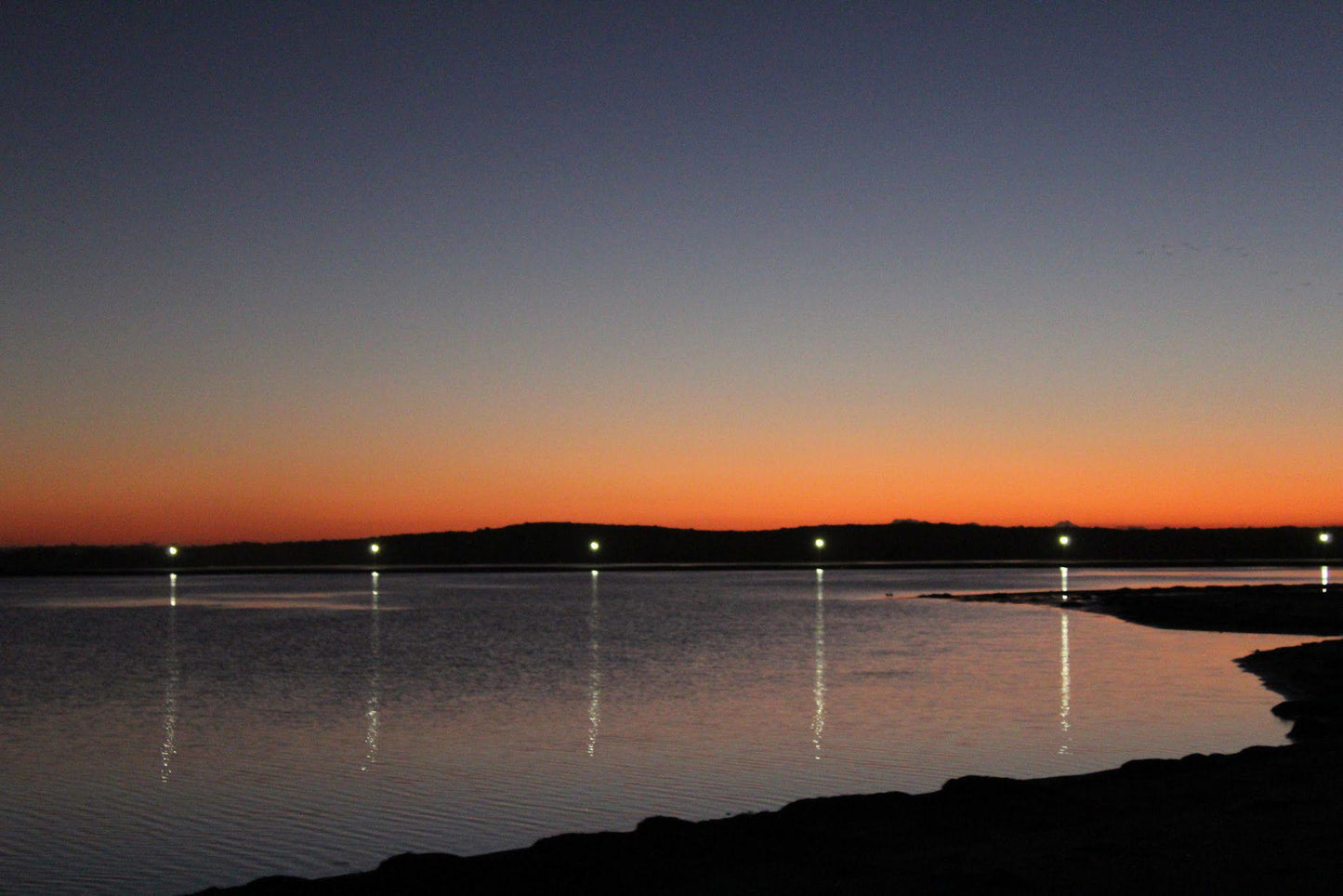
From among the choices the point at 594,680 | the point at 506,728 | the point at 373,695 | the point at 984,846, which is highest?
the point at 984,846

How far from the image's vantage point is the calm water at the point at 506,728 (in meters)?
16.9

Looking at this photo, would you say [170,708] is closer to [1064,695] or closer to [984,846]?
[1064,695]

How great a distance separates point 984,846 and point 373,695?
22.9 metres

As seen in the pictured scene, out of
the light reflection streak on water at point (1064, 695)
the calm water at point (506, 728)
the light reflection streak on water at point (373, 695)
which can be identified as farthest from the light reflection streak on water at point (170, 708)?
the light reflection streak on water at point (1064, 695)

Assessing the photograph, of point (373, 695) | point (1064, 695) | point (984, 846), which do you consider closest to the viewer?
point (984, 846)

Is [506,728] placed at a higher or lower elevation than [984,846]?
lower

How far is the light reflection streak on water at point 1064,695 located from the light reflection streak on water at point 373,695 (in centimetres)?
1223

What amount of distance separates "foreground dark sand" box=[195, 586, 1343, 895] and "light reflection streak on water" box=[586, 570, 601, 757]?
9193 millimetres

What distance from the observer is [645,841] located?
1351 cm

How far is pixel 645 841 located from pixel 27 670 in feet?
112

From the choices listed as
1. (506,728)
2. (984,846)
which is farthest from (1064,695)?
(984,846)

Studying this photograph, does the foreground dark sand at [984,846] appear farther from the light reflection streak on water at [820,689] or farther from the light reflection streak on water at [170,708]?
the light reflection streak on water at [170,708]

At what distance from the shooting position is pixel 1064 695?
100.0ft

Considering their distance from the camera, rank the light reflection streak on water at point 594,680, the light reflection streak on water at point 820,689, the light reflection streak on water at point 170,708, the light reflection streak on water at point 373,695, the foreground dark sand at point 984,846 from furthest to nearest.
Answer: the light reflection streak on water at point 594,680, the light reflection streak on water at point 820,689, the light reflection streak on water at point 373,695, the light reflection streak on water at point 170,708, the foreground dark sand at point 984,846
